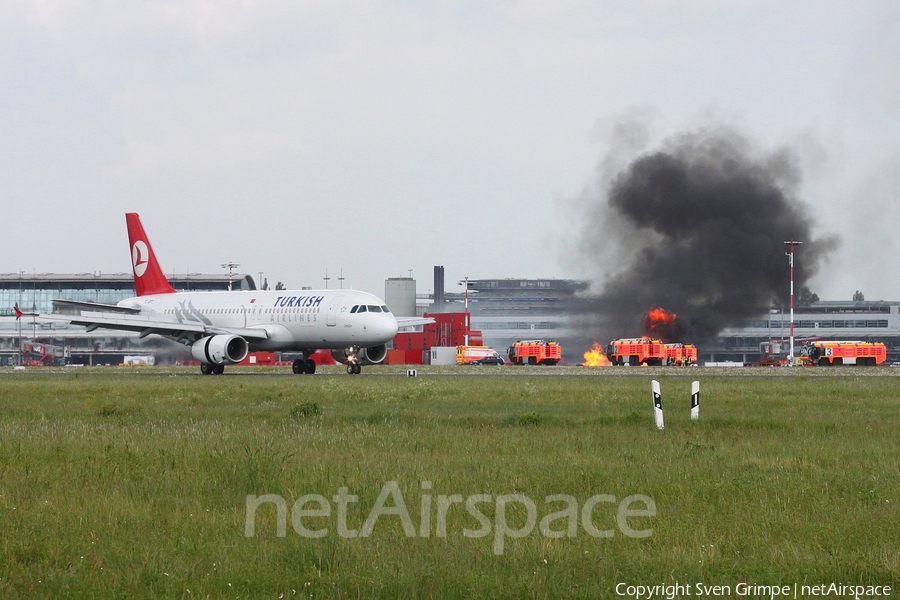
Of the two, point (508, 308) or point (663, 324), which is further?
point (508, 308)

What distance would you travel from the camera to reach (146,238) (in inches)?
2539

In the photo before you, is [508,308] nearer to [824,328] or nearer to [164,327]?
[824,328]

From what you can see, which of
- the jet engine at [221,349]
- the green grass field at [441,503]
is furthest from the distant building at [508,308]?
the green grass field at [441,503]

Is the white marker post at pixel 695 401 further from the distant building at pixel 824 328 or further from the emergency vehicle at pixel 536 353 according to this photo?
the distant building at pixel 824 328

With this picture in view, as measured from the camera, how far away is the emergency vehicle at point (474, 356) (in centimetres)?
10244

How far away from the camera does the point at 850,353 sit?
8625 cm

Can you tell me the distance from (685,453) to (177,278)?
5862 inches

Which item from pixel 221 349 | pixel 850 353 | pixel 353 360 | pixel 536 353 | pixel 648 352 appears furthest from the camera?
pixel 536 353

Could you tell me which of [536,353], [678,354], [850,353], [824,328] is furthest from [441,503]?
[824,328]

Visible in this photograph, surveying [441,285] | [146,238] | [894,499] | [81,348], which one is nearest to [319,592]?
[894,499]

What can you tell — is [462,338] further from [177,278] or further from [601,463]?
[601,463]

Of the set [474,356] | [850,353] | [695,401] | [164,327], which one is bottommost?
[695,401]

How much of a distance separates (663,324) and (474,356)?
18.6 meters

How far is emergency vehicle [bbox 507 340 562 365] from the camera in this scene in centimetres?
9644
